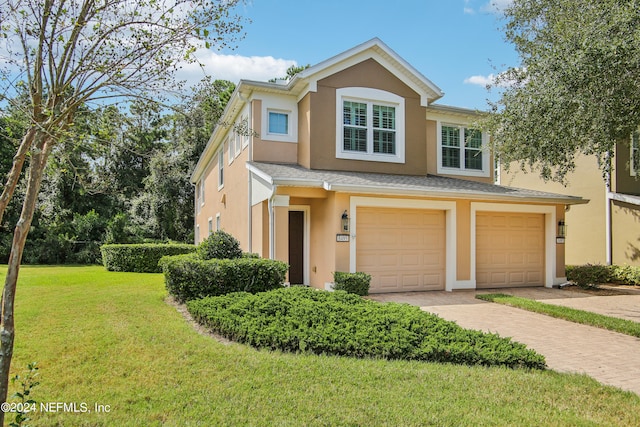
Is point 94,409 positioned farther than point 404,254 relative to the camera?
No

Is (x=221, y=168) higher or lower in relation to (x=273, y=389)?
higher

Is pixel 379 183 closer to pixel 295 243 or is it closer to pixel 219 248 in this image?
pixel 295 243

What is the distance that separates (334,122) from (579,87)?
7115mm

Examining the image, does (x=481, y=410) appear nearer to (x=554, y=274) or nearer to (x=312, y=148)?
(x=312, y=148)

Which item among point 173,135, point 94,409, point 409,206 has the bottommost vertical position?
point 94,409

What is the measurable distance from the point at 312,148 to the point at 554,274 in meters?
8.51

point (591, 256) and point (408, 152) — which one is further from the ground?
point (408, 152)

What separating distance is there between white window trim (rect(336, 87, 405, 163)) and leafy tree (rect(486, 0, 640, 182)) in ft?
14.0

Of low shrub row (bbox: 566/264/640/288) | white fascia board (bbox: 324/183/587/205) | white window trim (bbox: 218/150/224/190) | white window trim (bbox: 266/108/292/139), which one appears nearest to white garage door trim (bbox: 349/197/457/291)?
white fascia board (bbox: 324/183/587/205)

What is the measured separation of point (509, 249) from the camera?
13.3 meters

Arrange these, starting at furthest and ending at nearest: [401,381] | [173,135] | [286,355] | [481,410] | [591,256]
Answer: [173,135]
[591,256]
[286,355]
[401,381]
[481,410]

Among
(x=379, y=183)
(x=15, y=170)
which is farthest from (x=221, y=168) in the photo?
(x=15, y=170)

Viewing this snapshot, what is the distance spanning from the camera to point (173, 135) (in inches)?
1090

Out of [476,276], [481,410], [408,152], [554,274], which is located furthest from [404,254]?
[481,410]
